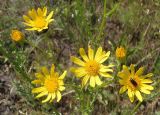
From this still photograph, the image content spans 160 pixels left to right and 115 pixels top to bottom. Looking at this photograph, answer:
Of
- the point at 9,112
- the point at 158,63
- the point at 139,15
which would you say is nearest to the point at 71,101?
the point at 9,112

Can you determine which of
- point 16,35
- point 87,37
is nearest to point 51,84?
point 16,35

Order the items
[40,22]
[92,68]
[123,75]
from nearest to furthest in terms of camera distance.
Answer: [123,75] < [92,68] < [40,22]

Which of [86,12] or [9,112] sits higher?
[86,12]

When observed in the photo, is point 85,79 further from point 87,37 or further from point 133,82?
point 87,37

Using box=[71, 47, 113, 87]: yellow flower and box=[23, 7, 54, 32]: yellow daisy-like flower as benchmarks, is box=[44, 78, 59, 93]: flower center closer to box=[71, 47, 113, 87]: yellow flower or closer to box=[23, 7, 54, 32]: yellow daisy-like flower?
box=[71, 47, 113, 87]: yellow flower

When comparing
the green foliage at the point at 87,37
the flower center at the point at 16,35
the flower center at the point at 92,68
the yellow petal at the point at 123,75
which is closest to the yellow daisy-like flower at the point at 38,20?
the flower center at the point at 16,35

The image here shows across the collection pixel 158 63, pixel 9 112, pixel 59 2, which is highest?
pixel 59 2

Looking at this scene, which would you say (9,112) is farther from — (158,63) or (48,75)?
(158,63)
